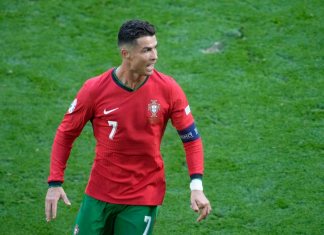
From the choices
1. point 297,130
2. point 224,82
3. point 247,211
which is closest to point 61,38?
point 224,82

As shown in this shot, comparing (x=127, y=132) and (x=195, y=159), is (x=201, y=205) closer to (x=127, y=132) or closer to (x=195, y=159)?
(x=195, y=159)

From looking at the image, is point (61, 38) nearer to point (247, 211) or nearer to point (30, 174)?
point (30, 174)

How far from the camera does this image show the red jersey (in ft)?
17.6

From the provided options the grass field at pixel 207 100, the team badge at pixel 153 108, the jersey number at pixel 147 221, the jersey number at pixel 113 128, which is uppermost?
the team badge at pixel 153 108

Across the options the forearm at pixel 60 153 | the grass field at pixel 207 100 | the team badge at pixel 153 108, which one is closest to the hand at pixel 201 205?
the team badge at pixel 153 108

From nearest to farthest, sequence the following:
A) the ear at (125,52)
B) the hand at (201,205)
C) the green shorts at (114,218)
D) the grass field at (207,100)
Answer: the hand at (201,205)
the ear at (125,52)
the green shorts at (114,218)
the grass field at (207,100)

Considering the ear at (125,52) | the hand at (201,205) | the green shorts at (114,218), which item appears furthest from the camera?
Answer: the green shorts at (114,218)

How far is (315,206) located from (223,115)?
221 centimetres

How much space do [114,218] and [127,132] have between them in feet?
2.34

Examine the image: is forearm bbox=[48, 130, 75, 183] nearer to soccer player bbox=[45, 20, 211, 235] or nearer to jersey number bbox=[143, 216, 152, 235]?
soccer player bbox=[45, 20, 211, 235]

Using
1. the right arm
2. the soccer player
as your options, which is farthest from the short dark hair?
the right arm

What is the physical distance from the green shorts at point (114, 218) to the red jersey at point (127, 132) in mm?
63

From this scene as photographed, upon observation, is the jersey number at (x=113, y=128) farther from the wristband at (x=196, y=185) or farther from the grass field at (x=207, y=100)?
the grass field at (x=207, y=100)

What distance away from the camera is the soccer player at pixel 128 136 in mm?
5324
